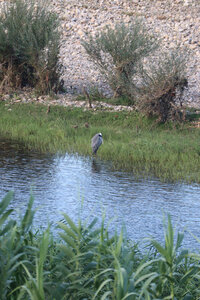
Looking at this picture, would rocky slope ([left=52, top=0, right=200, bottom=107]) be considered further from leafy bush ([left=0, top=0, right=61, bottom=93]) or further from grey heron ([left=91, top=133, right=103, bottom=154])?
grey heron ([left=91, top=133, right=103, bottom=154])

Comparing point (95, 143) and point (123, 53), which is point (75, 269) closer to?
point (95, 143)

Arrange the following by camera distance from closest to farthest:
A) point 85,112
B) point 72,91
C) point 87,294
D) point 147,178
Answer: point 87,294
point 147,178
point 85,112
point 72,91

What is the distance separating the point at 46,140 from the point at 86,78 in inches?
372

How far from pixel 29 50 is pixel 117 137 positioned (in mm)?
6542

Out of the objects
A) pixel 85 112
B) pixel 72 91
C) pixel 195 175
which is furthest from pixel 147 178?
pixel 72 91

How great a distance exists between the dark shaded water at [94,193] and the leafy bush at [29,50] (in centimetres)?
742

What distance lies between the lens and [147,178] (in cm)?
1209

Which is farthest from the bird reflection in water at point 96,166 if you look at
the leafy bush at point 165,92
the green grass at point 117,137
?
the leafy bush at point 165,92

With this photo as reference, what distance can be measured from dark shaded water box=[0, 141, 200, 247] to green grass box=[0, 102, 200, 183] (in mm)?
665

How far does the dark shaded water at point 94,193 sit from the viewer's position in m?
8.98

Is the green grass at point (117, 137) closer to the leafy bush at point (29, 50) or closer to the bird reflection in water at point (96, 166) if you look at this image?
the bird reflection in water at point (96, 166)

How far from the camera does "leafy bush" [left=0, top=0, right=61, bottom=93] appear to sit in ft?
67.8

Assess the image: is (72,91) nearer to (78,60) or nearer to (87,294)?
(78,60)

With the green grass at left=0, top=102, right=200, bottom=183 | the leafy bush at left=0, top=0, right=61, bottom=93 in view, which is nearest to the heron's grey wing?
the green grass at left=0, top=102, right=200, bottom=183
